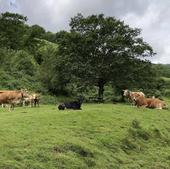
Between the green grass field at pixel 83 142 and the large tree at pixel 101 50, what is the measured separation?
16561 mm

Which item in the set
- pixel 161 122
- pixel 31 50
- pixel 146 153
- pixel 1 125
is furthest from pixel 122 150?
pixel 31 50

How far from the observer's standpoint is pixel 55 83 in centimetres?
4631

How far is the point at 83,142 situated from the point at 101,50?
84.4 feet

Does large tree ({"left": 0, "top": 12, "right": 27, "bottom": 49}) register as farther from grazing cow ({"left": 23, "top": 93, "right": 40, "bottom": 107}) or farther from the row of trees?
grazing cow ({"left": 23, "top": 93, "right": 40, "bottom": 107})

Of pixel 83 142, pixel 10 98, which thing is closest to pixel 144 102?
pixel 10 98

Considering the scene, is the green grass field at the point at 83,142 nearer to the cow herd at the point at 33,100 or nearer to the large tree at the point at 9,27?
the cow herd at the point at 33,100

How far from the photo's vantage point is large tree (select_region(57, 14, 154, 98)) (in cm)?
4409

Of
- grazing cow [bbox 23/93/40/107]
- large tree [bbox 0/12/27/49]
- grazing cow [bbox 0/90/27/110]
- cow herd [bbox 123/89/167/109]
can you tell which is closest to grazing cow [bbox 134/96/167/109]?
cow herd [bbox 123/89/167/109]

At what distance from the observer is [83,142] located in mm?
20234

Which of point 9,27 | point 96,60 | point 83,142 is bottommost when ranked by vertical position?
point 83,142

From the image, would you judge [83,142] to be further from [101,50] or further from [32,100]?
[101,50]

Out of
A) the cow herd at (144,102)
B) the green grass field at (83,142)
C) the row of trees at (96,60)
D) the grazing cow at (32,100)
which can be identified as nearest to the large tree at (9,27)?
the row of trees at (96,60)

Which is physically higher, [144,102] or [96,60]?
[96,60]

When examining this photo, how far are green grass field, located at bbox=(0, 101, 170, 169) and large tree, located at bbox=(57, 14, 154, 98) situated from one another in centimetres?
1656
